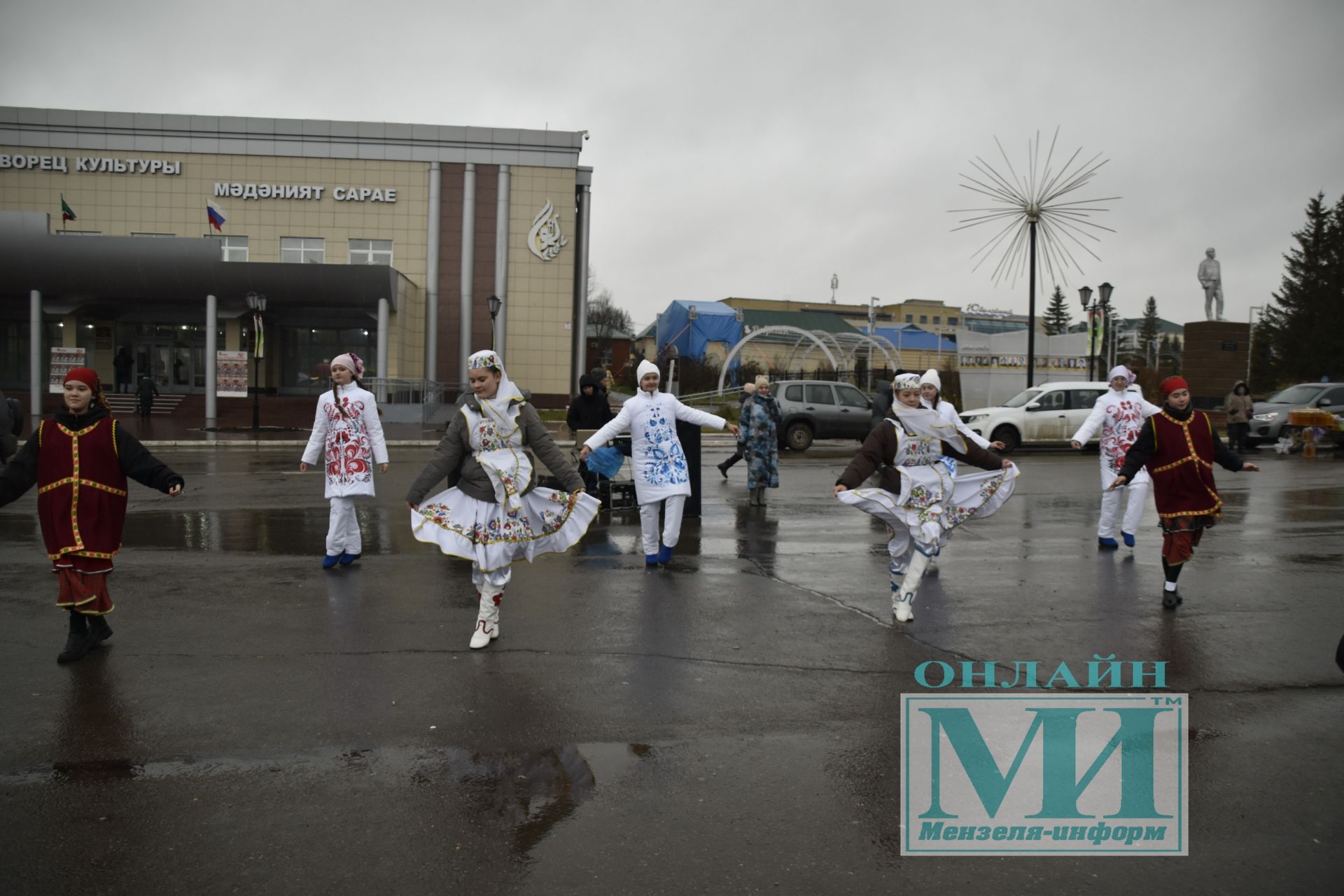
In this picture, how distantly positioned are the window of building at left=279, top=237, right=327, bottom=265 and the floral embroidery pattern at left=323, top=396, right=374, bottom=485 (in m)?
32.3

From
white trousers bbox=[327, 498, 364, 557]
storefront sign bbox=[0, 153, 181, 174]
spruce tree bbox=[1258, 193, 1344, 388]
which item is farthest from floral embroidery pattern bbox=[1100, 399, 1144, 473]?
spruce tree bbox=[1258, 193, 1344, 388]

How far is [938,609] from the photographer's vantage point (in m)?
7.37

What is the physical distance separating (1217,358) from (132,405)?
38.5m

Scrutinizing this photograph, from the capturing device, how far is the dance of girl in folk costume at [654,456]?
28.7 ft

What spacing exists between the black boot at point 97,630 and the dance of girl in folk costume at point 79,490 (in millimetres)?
28

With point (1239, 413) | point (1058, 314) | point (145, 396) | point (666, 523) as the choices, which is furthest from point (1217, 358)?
point (1058, 314)

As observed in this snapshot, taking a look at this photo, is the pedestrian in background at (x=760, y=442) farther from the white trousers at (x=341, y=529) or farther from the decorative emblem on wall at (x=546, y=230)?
the decorative emblem on wall at (x=546, y=230)

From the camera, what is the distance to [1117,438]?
10453mm

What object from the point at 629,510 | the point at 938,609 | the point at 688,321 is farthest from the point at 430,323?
the point at 938,609

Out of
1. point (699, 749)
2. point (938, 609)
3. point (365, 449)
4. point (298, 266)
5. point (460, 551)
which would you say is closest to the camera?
point (699, 749)

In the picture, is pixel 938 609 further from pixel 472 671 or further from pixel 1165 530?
pixel 472 671

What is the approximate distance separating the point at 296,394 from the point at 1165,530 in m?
36.8

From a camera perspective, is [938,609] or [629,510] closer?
[938,609]

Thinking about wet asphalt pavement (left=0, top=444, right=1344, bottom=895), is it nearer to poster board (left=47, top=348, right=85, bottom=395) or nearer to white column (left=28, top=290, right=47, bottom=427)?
white column (left=28, top=290, right=47, bottom=427)
